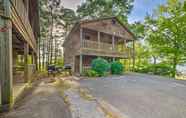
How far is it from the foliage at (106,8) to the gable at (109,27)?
22.1ft

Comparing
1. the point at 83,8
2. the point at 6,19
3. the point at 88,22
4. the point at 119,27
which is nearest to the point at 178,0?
the point at 119,27

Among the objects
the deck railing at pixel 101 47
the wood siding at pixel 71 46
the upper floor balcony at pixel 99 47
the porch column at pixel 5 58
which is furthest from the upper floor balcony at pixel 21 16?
the deck railing at pixel 101 47

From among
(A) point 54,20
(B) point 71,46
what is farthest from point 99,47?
(A) point 54,20

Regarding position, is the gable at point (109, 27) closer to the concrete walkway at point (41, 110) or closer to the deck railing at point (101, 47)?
the deck railing at point (101, 47)

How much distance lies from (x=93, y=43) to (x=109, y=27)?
3.29 m

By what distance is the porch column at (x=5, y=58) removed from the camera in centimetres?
354

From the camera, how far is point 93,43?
13.0 metres

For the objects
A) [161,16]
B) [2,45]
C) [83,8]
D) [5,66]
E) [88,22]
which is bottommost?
[5,66]

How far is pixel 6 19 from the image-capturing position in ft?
12.0

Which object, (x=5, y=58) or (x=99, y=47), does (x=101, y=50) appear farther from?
(x=5, y=58)

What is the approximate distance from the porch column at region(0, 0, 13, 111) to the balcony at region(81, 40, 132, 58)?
27.7 ft

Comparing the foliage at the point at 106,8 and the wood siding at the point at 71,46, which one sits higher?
the foliage at the point at 106,8

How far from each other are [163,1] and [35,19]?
1606cm

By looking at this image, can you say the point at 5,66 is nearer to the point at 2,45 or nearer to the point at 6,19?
the point at 2,45
